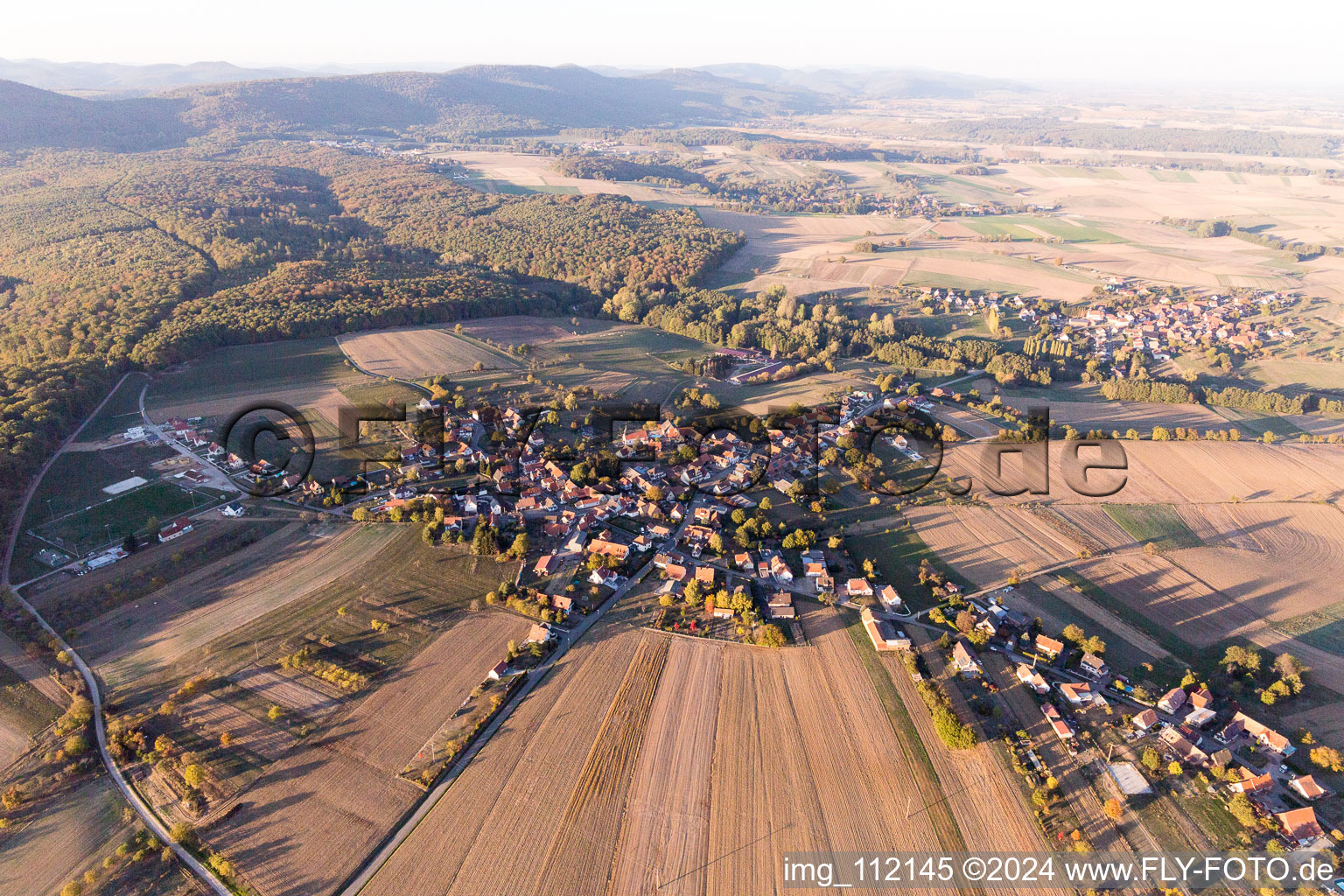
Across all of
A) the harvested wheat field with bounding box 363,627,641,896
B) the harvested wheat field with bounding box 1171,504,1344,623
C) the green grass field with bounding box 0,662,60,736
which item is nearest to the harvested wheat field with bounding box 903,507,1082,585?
the harvested wheat field with bounding box 1171,504,1344,623

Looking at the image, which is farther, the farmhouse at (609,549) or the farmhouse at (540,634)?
the farmhouse at (609,549)

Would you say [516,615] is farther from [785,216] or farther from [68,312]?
[785,216]

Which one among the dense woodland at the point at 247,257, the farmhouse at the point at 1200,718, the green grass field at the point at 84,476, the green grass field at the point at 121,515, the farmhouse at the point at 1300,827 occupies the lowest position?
the farmhouse at the point at 1300,827

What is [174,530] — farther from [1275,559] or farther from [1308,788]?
[1275,559]

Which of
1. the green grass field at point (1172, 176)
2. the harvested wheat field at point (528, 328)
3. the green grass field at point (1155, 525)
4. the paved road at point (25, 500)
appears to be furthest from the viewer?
the green grass field at point (1172, 176)

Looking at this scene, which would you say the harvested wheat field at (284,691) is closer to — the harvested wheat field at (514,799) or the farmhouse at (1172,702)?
the harvested wheat field at (514,799)

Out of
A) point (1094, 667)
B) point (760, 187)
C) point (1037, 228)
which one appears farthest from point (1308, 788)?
point (760, 187)

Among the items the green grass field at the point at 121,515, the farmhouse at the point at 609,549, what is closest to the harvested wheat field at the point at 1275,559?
the farmhouse at the point at 609,549
